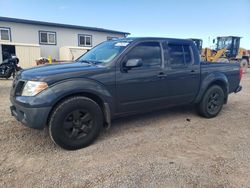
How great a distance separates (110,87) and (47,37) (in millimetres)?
18120

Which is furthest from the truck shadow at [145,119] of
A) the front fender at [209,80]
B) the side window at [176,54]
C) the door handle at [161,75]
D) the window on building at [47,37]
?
the window on building at [47,37]

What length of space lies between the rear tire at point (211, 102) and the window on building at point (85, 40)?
59.7 feet

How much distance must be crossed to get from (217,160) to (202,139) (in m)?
0.82

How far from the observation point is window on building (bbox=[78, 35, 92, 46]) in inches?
869

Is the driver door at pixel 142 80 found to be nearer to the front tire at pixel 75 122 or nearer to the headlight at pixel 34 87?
the front tire at pixel 75 122

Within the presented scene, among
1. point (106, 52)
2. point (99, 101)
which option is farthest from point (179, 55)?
point (99, 101)

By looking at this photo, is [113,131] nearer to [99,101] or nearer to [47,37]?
[99,101]

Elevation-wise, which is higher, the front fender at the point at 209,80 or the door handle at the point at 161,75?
the door handle at the point at 161,75

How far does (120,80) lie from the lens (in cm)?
414

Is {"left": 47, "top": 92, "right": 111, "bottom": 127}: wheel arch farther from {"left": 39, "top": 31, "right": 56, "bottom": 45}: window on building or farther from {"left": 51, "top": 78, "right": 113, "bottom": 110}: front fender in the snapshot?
{"left": 39, "top": 31, "right": 56, "bottom": 45}: window on building

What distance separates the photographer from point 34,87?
3.51 m

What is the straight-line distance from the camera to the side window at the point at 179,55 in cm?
488

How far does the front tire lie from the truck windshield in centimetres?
91

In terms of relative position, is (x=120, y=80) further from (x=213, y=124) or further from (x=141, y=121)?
(x=213, y=124)
